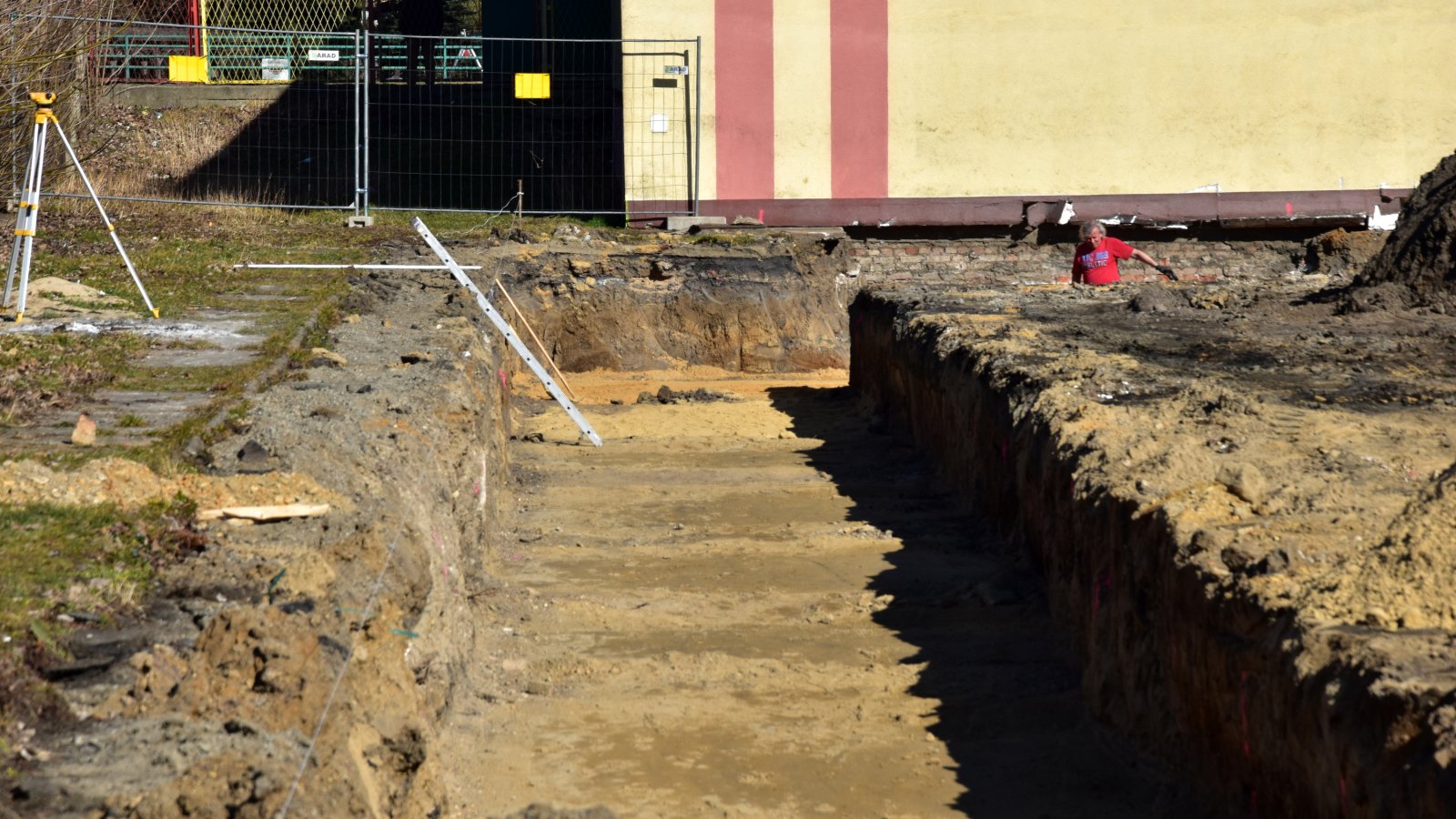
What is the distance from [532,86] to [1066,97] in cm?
600

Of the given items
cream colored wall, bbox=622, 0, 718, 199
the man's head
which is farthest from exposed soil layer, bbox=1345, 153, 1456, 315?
cream colored wall, bbox=622, 0, 718, 199

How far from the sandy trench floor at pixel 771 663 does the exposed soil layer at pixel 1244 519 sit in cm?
31

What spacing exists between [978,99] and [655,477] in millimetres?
8575

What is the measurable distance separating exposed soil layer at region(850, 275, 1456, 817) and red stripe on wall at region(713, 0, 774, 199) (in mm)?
6280

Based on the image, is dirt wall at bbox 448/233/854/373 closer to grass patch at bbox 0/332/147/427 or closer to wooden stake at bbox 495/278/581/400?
wooden stake at bbox 495/278/581/400

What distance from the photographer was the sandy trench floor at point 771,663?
5691 millimetres

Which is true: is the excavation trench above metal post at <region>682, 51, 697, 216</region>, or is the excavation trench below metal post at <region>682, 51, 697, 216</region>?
below

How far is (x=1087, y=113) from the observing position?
1752 cm

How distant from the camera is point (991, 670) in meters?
6.87

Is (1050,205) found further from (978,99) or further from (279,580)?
(279,580)

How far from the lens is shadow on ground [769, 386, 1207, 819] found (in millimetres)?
5609

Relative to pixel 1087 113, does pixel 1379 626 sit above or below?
below

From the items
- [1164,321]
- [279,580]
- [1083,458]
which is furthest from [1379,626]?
[1164,321]

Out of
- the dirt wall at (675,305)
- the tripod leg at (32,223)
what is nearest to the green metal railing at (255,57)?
the dirt wall at (675,305)
